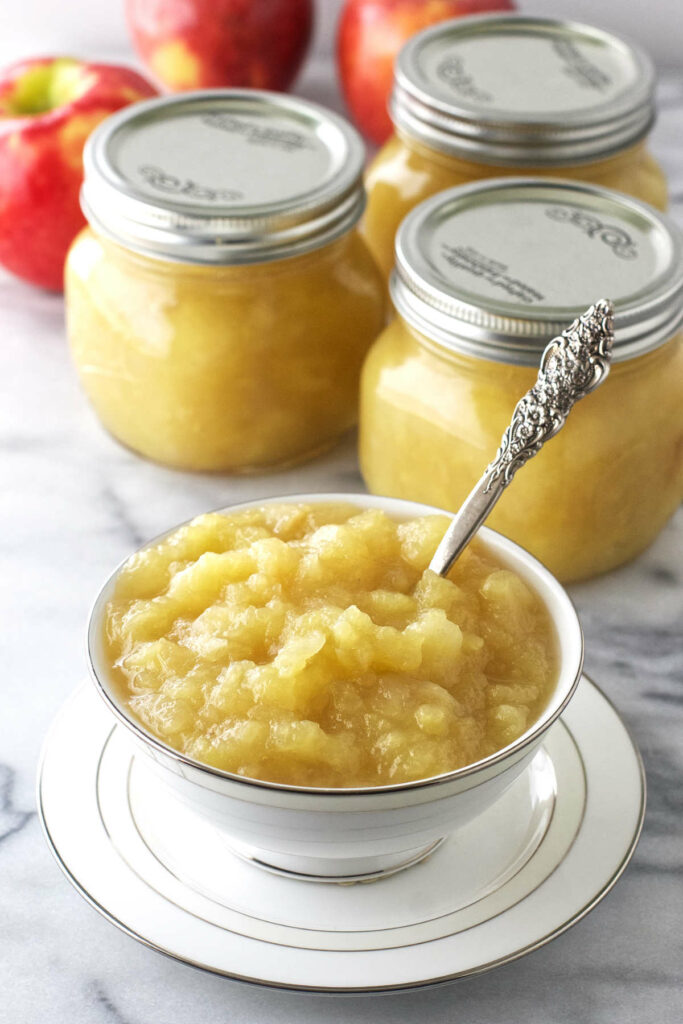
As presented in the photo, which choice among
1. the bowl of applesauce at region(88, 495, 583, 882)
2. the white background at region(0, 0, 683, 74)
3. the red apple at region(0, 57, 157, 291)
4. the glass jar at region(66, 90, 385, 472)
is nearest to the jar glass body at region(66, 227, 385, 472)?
the glass jar at region(66, 90, 385, 472)

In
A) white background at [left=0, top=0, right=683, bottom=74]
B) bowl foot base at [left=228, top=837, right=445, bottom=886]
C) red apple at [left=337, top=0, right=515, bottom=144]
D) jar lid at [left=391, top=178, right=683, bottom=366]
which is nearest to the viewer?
bowl foot base at [left=228, top=837, right=445, bottom=886]

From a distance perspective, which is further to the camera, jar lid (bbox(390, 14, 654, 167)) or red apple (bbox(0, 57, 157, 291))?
red apple (bbox(0, 57, 157, 291))

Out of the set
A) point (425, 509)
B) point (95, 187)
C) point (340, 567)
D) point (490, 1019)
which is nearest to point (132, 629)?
point (340, 567)

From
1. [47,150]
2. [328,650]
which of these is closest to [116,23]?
[47,150]

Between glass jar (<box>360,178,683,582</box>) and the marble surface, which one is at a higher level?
glass jar (<box>360,178,683,582</box>)

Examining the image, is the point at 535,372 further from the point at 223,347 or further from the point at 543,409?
the point at 223,347

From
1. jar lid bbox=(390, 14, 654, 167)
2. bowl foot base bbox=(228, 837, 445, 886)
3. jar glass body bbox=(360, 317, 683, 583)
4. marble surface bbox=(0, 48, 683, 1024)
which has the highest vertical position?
jar lid bbox=(390, 14, 654, 167)

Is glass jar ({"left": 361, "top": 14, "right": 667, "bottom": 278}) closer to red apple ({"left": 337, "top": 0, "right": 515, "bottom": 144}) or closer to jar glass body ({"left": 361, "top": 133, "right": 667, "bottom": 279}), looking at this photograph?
jar glass body ({"left": 361, "top": 133, "right": 667, "bottom": 279})
